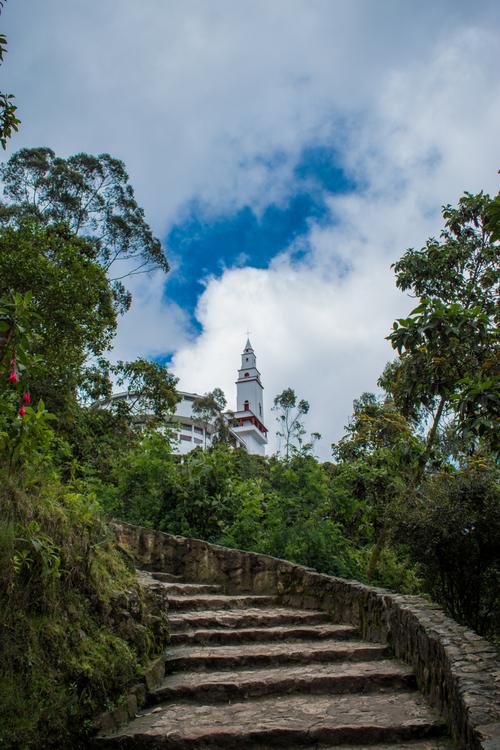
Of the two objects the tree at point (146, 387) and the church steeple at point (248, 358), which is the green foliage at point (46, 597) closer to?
the tree at point (146, 387)

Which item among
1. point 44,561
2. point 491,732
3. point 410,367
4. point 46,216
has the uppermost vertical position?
point 46,216

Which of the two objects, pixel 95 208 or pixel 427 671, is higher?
pixel 95 208

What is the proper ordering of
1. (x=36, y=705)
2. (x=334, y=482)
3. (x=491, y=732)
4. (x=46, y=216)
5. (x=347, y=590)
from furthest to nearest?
(x=46, y=216), (x=334, y=482), (x=347, y=590), (x=36, y=705), (x=491, y=732)

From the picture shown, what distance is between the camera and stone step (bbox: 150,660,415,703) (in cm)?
416

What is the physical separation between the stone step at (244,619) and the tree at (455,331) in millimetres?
2623

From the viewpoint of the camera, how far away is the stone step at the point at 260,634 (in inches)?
207

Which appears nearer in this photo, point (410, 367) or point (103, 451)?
point (410, 367)

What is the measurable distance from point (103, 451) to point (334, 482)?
23.5 feet

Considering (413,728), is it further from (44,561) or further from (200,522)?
(200,522)

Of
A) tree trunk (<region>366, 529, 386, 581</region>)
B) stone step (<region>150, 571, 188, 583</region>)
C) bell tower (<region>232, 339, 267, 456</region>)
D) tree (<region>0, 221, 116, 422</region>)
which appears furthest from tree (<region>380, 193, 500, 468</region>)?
bell tower (<region>232, 339, 267, 456</region>)

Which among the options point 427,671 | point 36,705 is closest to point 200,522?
point 427,671

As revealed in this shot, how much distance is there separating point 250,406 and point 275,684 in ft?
218

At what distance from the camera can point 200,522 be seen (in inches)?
348

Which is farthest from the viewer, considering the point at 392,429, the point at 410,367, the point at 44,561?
the point at 392,429
